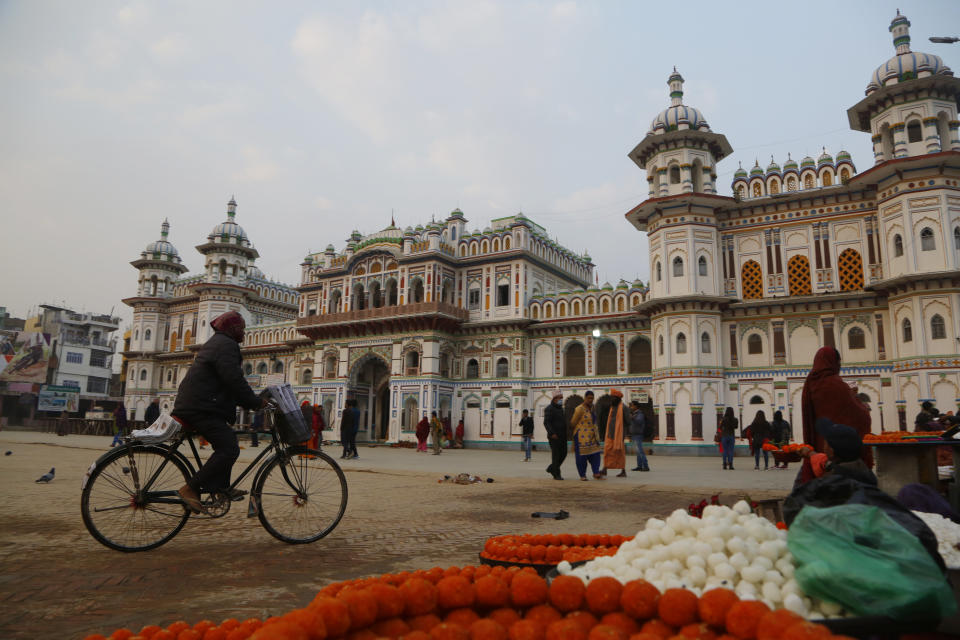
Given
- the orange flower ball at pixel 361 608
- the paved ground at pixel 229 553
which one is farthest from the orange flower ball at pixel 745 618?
the paved ground at pixel 229 553

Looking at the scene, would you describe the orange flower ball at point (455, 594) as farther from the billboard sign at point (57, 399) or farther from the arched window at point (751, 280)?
the billboard sign at point (57, 399)

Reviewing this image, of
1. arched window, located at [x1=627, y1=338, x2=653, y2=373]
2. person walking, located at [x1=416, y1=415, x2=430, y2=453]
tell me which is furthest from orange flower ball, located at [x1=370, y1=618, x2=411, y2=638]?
arched window, located at [x1=627, y1=338, x2=653, y2=373]

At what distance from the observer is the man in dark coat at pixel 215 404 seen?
4.30 metres

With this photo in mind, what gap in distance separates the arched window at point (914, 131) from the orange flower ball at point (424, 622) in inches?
1016

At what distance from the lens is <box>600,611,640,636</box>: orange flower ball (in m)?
1.79

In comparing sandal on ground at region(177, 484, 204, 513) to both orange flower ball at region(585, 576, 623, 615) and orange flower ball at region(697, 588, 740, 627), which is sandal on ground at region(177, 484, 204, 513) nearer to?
orange flower ball at region(585, 576, 623, 615)

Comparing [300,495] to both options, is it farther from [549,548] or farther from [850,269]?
[850,269]

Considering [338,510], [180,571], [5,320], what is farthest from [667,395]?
[5,320]

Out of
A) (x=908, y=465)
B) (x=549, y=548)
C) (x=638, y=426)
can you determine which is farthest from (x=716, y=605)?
(x=638, y=426)

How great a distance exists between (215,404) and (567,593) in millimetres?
3363

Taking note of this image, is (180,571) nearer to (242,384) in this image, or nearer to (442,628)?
(242,384)

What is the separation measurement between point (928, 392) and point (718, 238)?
9230 mm

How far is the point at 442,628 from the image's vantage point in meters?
1.81

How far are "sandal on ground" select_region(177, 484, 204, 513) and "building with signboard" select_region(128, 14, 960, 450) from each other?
70.9ft
